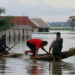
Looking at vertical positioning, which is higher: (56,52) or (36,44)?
(36,44)

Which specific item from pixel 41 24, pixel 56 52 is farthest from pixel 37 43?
pixel 41 24

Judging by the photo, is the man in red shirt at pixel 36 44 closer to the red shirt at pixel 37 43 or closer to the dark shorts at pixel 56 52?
the red shirt at pixel 37 43

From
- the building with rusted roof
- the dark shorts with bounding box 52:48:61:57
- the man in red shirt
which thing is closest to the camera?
the dark shorts with bounding box 52:48:61:57

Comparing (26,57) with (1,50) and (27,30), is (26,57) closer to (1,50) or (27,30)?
(1,50)

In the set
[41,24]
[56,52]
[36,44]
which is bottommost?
[41,24]

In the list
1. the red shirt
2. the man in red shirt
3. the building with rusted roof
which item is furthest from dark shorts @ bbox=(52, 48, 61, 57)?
the building with rusted roof

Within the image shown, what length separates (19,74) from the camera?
17.8 metres

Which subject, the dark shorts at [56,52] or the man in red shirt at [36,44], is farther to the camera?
the man in red shirt at [36,44]

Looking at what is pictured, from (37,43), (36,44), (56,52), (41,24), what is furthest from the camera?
(41,24)

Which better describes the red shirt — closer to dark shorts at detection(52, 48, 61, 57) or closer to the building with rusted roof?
dark shorts at detection(52, 48, 61, 57)

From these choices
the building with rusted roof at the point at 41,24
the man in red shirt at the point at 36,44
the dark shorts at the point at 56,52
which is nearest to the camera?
the dark shorts at the point at 56,52

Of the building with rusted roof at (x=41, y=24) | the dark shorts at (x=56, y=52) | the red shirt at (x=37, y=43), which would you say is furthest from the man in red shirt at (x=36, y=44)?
the building with rusted roof at (x=41, y=24)

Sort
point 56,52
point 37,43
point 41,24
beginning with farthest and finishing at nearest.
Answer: point 41,24 < point 37,43 < point 56,52

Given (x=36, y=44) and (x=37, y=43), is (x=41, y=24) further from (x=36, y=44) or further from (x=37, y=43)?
(x=37, y=43)
